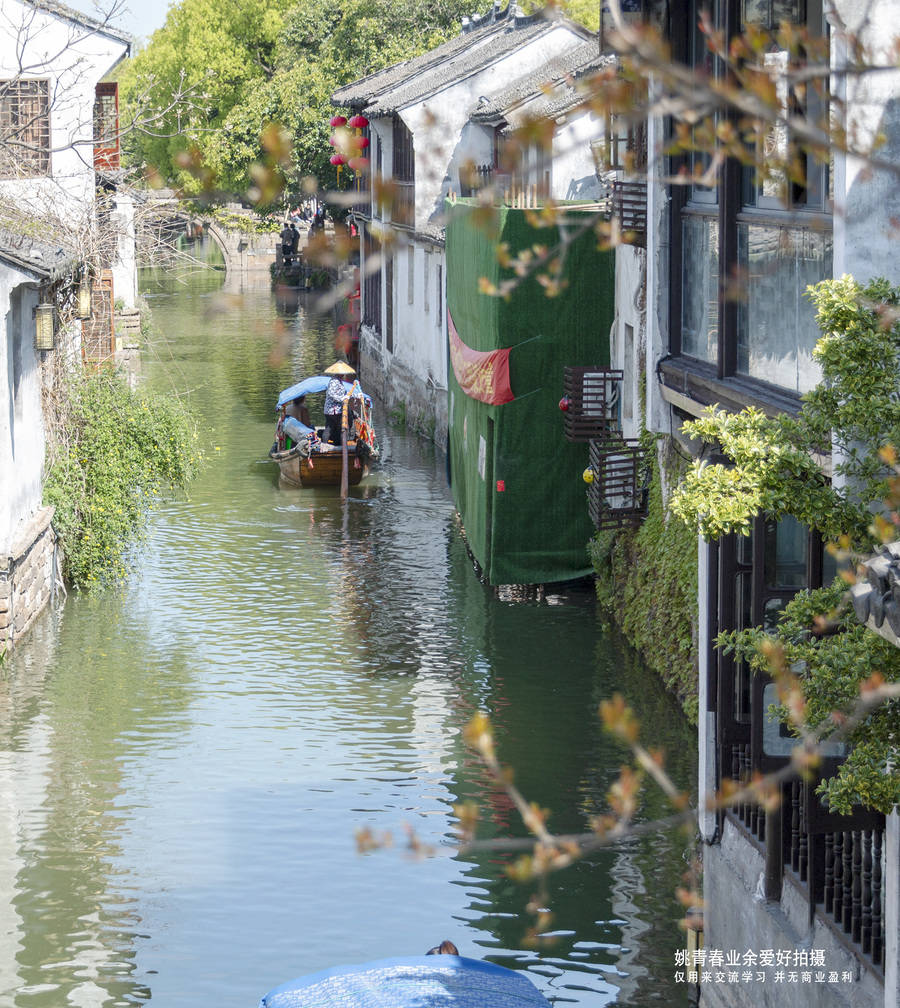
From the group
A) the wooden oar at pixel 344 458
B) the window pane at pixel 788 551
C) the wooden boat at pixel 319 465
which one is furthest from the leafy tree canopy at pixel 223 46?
the window pane at pixel 788 551

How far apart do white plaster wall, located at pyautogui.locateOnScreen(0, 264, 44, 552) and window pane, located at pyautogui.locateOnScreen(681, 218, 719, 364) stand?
824cm

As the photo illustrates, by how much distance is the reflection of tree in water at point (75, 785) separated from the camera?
10836 mm

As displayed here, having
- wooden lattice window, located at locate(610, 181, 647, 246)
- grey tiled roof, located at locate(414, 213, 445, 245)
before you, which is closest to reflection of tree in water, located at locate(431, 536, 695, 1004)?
wooden lattice window, located at locate(610, 181, 647, 246)

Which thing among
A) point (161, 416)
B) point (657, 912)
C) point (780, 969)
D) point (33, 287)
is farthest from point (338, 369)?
point (780, 969)

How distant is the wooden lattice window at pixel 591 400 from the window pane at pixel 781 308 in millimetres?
8297

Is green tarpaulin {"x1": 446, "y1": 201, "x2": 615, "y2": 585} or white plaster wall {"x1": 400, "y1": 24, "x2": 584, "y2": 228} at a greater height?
white plaster wall {"x1": 400, "y1": 24, "x2": 584, "y2": 228}

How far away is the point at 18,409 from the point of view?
60.4 ft

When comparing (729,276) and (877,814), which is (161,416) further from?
(877,814)

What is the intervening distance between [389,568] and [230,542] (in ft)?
9.97

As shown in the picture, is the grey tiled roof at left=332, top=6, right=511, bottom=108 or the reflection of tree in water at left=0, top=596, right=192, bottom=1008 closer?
the reflection of tree in water at left=0, top=596, right=192, bottom=1008

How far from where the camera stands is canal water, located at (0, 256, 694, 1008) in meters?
11.0

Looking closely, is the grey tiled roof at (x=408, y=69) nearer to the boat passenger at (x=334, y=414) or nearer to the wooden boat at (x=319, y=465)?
the boat passenger at (x=334, y=414)

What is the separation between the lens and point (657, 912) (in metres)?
11.5

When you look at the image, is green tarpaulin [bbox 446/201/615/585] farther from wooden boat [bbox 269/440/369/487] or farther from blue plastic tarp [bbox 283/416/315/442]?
blue plastic tarp [bbox 283/416/315/442]
